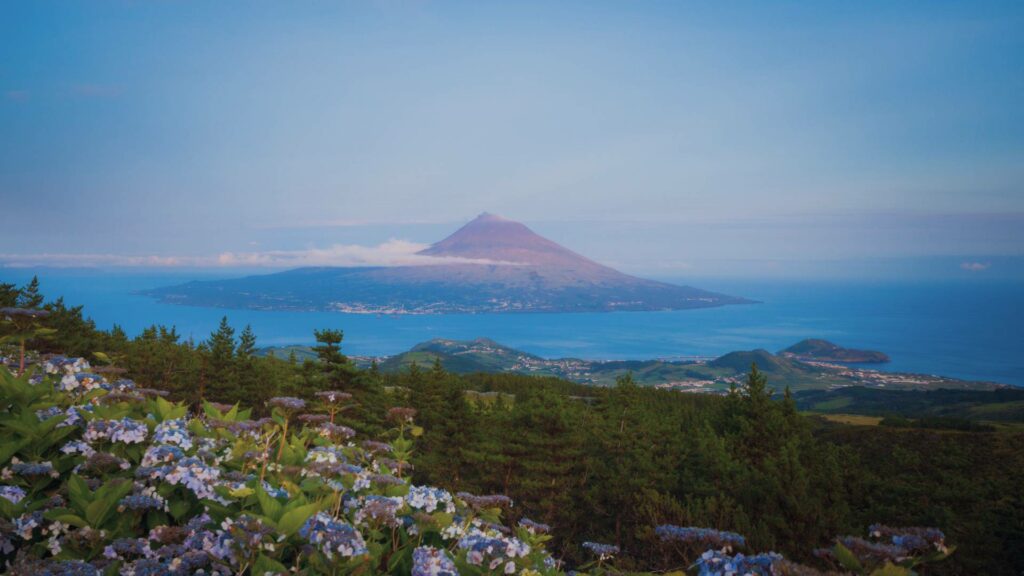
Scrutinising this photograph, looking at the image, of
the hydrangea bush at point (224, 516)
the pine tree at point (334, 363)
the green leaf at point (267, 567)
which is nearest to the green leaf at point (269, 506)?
the hydrangea bush at point (224, 516)

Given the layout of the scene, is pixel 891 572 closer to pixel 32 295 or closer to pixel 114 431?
pixel 114 431

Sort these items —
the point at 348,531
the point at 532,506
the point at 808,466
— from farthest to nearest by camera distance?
the point at 808,466
the point at 532,506
the point at 348,531

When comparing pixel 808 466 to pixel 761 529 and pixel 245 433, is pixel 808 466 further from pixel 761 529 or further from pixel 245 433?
pixel 245 433

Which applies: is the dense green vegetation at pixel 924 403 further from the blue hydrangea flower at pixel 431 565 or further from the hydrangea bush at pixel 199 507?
the blue hydrangea flower at pixel 431 565

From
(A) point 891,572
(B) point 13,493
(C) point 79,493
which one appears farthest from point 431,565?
(B) point 13,493

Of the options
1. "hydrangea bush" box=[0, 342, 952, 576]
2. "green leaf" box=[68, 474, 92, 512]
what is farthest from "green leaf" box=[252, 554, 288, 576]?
"green leaf" box=[68, 474, 92, 512]

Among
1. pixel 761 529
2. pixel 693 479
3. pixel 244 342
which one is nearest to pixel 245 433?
pixel 761 529

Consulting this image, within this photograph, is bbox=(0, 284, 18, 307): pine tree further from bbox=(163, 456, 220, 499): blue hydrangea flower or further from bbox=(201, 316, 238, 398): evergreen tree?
bbox=(163, 456, 220, 499): blue hydrangea flower
